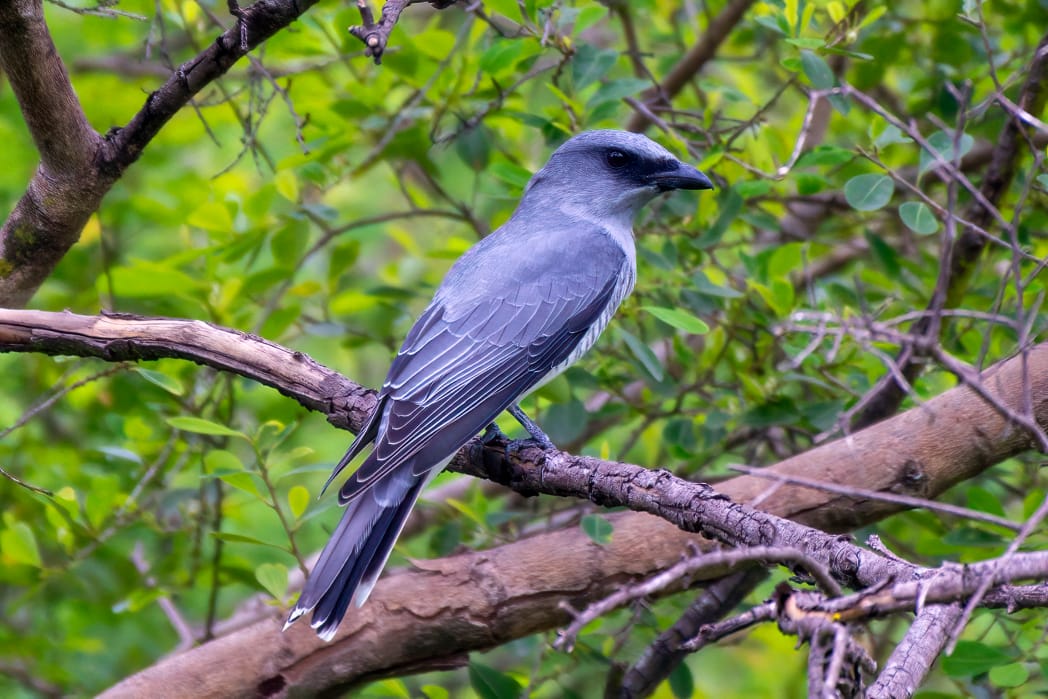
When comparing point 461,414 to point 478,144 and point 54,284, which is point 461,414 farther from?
point 54,284

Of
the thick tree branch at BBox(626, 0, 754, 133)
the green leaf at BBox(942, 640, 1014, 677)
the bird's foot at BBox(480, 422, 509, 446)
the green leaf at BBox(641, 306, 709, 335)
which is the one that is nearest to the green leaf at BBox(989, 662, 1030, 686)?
the green leaf at BBox(942, 640, 1014, 677)

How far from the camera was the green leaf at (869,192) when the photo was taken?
343 cm

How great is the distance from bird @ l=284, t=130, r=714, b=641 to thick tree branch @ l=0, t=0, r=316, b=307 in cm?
111

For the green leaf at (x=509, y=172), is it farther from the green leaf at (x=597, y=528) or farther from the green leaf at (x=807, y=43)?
the green leaf at (x=597, y=528)

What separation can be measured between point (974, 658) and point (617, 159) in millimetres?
2358

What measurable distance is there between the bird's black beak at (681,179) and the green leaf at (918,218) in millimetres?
763

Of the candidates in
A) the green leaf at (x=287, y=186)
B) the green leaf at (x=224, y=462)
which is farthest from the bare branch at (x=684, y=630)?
the green leaf at (x=287, y=186)

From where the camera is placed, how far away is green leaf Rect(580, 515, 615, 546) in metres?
3.21

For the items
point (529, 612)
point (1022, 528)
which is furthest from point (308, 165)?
point (1022, 528)

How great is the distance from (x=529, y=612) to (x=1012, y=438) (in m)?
1.58

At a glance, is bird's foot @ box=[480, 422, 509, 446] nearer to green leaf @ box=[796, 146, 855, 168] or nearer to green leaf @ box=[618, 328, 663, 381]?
green leaf @ box=[618, 328, 663, 381]

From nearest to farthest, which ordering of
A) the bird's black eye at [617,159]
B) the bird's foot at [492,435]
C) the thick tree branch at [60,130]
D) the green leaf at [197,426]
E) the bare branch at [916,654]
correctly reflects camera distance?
the bare branch at [916,654] → the thick tree branch at [60,130] → the green leaf at [197,426] → the bird's foot at [492,435] → the bird's black eye at [617,159]

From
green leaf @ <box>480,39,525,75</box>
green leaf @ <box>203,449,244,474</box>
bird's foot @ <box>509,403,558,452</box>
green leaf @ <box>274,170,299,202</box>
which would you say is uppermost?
green leaf @ <box>480,39,525,75</box>

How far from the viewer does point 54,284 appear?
5262mm
